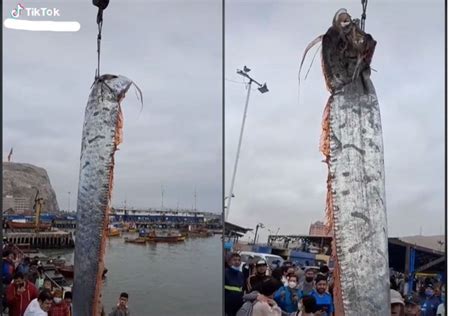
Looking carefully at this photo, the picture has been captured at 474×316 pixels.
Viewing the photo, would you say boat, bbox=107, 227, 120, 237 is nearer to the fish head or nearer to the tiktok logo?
the fish head

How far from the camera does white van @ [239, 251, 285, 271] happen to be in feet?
9.27

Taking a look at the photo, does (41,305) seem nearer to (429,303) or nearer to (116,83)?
(116,83)

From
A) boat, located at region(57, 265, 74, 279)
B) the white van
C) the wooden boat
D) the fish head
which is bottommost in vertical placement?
boat, located at region(57, 265, 74, 279)

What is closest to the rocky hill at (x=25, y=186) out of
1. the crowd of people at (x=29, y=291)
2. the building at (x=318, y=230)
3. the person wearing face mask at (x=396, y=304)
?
the crowd of people at (x=29, y=291)

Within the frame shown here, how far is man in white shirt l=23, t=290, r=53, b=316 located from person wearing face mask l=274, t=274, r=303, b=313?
1.30m

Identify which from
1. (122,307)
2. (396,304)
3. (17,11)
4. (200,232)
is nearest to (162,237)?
(200,232)

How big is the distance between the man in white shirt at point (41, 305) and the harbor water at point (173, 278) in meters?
0.37

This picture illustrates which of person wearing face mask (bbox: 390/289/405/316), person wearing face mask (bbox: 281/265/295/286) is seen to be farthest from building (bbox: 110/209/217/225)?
person wearing face mask (bbox: 390/289/405/316)

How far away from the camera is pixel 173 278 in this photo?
2.81m

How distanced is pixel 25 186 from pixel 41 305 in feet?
2.26

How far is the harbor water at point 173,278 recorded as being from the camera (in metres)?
2.80

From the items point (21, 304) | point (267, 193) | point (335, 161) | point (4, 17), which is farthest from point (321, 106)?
point (21, 304)

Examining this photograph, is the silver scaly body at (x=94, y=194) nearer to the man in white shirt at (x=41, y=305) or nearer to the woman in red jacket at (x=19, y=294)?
the man in white shirt at (x=41, y=305)
